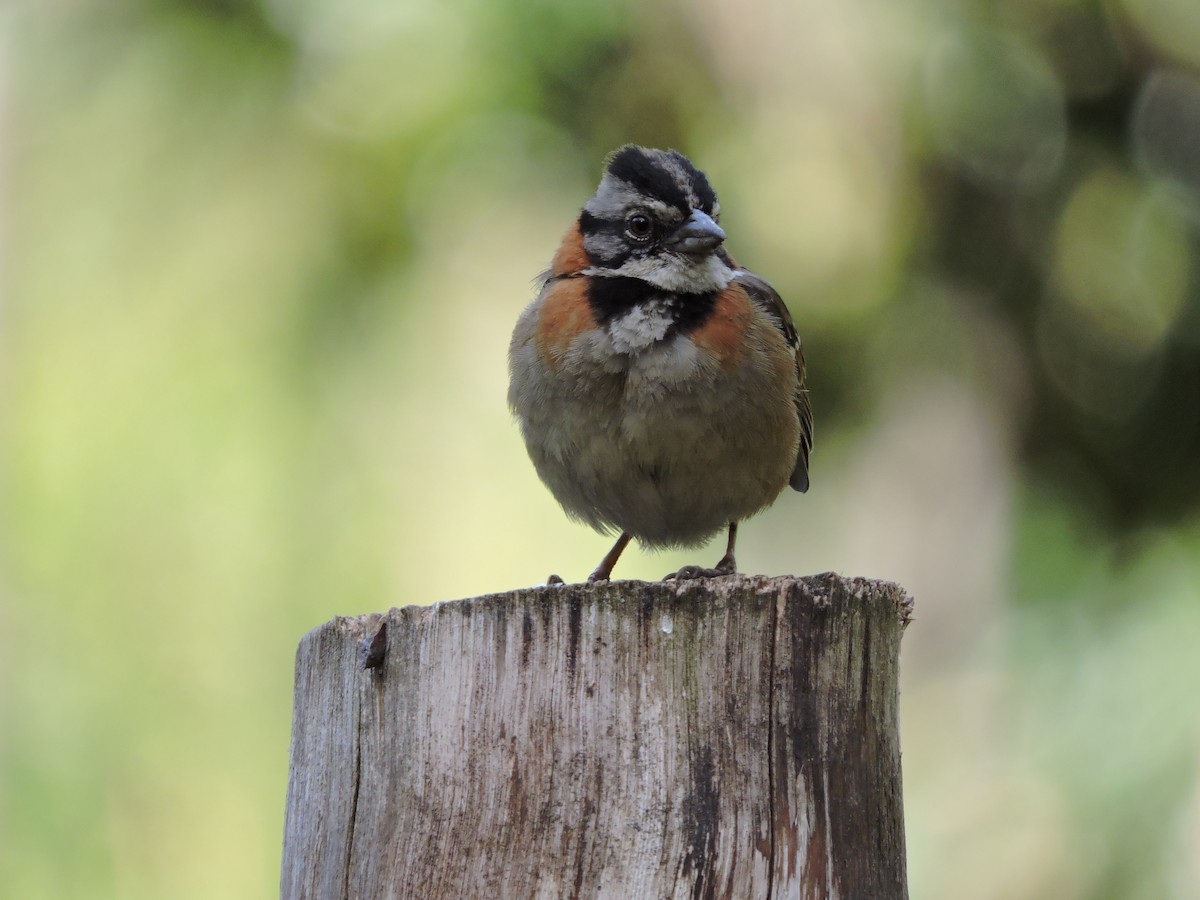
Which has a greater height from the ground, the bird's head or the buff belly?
the bird's head

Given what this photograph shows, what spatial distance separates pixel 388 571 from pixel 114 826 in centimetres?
184

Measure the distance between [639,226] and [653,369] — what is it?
0.62 m

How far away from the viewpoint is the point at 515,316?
7395 millimetres

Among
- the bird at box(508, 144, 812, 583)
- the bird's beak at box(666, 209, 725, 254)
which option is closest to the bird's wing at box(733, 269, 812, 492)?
the bird at box(508, 144, 812, 583)

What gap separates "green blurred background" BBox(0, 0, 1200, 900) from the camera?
6.92m

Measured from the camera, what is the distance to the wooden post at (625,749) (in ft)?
8.79

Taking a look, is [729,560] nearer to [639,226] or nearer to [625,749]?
[639,226]

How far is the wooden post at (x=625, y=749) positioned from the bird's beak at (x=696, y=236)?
6.84 ft

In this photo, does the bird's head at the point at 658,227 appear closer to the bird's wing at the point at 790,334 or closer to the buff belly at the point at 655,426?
the bird's wing at the point at 790,334

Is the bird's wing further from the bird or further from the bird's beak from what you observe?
the bird's beak

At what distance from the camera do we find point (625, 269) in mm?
4828

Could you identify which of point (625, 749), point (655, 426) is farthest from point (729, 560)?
point (625, 749)

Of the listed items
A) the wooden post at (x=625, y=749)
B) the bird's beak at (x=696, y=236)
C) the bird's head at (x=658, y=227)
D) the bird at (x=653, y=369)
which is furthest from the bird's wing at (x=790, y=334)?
the wooden post at (x=625, y=749)

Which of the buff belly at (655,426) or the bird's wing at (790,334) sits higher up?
the bird's wing at (790,334)
